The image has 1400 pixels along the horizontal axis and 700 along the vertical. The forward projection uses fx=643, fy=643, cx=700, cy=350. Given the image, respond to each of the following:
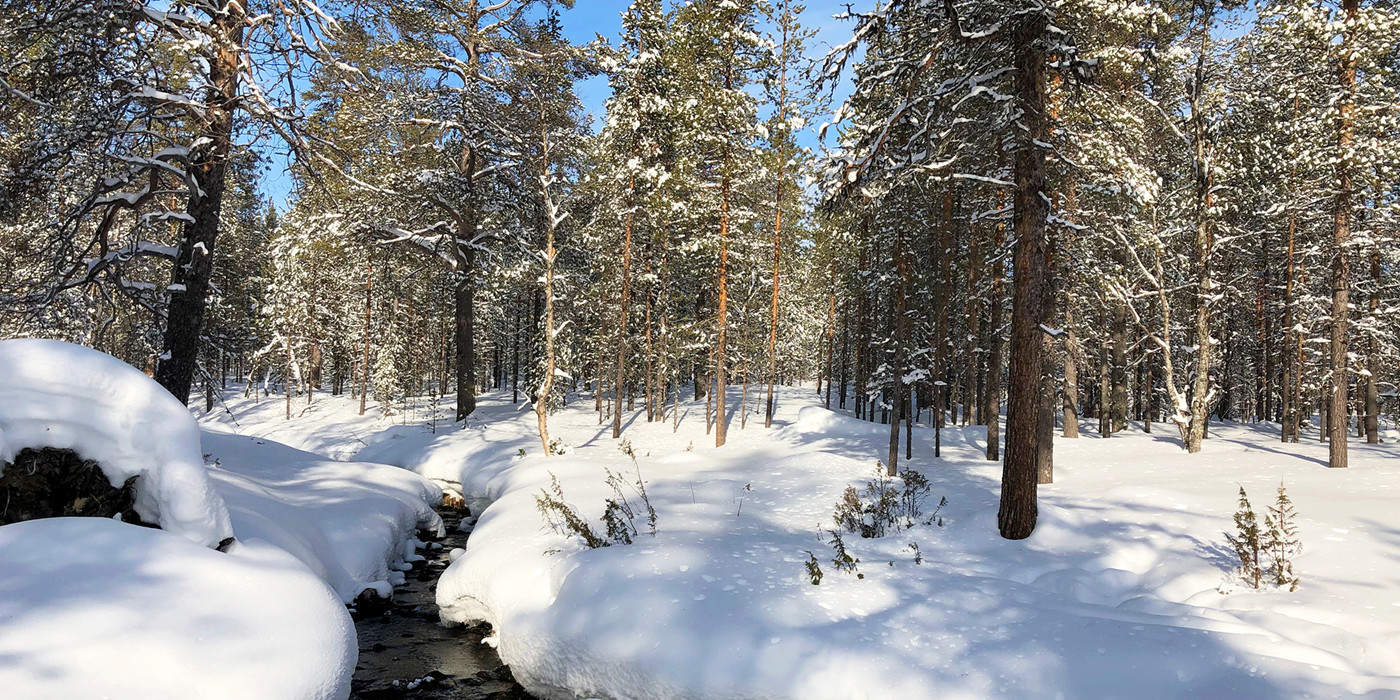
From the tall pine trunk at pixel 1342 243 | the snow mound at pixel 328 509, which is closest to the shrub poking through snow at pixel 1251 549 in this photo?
the tall pine trunk at pixel 1342 243

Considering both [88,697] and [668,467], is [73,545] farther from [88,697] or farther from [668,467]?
[668,467]

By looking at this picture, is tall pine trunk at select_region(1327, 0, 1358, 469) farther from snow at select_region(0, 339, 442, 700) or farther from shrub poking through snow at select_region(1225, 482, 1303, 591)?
snow at select_region(0, 339, 442, 700)

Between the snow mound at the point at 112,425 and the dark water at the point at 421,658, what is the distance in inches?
89.9

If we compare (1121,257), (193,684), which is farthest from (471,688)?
(1121,257)

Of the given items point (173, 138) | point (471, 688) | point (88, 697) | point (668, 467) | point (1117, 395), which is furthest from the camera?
point (1117, 395)

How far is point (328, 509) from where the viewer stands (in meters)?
10.3

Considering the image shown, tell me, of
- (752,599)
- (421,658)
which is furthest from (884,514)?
(421,658)

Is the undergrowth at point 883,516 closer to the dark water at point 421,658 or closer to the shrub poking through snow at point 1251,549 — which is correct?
the shrub poking through snow at point 1251,549

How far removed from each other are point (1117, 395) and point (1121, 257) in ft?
24.9

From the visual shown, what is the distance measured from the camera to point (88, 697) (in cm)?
395

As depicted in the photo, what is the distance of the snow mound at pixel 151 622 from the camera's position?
412 centimetres

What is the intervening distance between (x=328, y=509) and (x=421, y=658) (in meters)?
4.07

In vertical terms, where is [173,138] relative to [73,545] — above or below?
above

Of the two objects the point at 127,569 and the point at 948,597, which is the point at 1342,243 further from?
the point at 127,569
